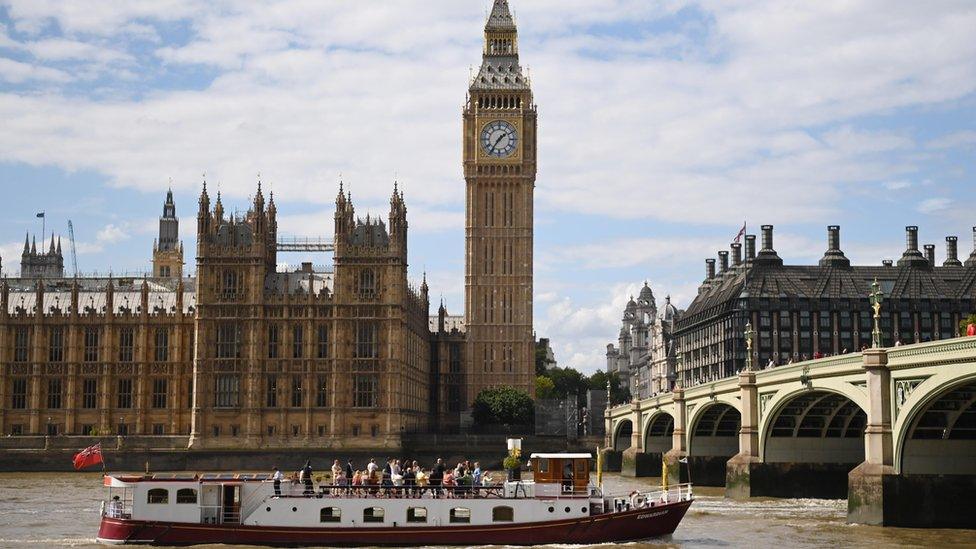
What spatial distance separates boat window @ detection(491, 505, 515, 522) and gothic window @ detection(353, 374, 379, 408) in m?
71.4

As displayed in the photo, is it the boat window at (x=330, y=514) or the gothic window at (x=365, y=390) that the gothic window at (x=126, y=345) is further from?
the boat window at (x=330, y=514)

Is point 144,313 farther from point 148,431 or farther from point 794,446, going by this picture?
point 794,446

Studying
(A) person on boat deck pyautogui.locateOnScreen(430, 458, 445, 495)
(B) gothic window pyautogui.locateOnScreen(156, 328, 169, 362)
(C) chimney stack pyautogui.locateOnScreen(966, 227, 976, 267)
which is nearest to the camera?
(A) person on boat deck pyautogui.locateOnScreen(430, 458, 445, 495)

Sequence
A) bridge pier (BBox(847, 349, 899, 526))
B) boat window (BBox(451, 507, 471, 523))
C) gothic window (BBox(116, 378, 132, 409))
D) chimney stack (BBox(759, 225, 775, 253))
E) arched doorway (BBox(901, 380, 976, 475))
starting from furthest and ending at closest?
chimney stack (BBox(759, 225, 775, 253))
gothic window (BBox(116, 378, 132, 409))
arched doorway (BBox(901, 380, 976, 475))
bridge pier (BBox(847, 349, 899, 526))
boat window (BBox(451, 507, 471, 523))

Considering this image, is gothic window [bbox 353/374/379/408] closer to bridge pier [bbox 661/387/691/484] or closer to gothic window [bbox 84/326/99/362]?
gothic window [bbox 84/326/99/362]

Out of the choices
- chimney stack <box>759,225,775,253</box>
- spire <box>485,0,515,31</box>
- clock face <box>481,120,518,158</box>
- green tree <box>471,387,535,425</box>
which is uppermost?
spire <box>485,0,515,31</box>

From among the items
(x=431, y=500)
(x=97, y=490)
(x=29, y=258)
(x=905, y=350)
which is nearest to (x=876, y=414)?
(x=905, y=350)

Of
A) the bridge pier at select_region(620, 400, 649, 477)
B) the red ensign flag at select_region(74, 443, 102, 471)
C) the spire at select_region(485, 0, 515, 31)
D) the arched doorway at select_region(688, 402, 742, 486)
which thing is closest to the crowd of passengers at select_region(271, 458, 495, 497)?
the red ensign flag at select_region(74, 443, 102, 471)

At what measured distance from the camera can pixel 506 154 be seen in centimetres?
14900

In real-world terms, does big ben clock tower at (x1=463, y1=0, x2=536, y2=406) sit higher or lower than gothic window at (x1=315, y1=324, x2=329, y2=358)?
higher

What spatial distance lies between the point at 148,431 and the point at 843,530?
85020mm

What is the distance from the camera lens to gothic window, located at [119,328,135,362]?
129m

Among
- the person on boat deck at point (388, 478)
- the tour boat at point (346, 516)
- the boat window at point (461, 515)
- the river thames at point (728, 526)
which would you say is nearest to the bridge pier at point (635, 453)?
the river thames at point (728, 526)

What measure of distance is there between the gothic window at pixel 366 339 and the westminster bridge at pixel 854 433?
98.8 feet
